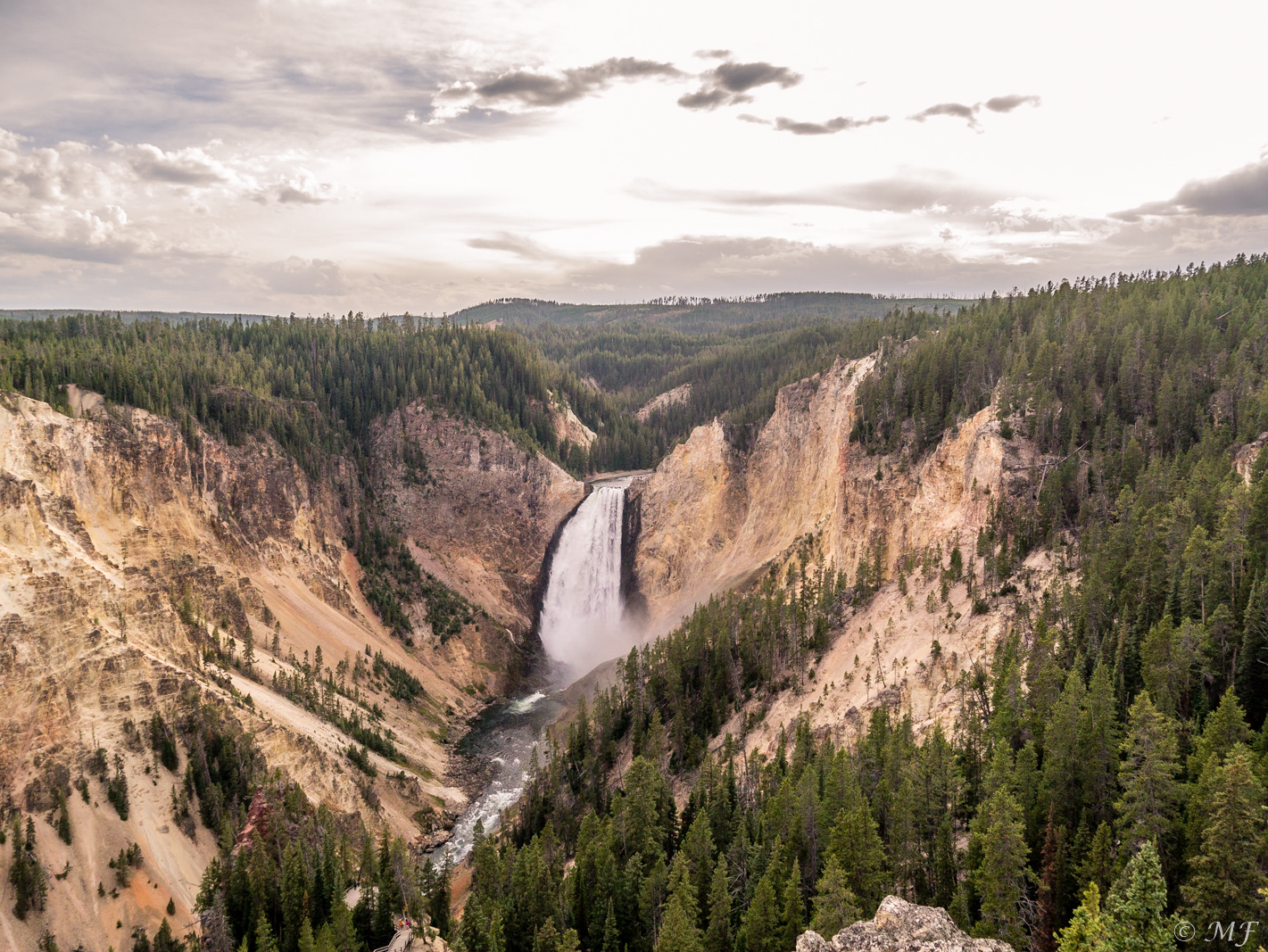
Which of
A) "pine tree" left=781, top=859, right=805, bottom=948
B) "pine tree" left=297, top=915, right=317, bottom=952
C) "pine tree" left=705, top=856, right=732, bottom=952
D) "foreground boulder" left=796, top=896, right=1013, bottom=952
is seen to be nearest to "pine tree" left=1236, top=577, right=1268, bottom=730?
"pine tree" left=781, top=859, right=805, bottom=948

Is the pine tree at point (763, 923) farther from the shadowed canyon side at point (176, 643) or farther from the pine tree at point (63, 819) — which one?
the pine tree at point (63, 819)

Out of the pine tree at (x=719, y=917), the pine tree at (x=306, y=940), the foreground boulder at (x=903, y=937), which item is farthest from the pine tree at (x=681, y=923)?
the pine tree at (x=306, y=940)

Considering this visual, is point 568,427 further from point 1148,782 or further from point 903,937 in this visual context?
point 903,937

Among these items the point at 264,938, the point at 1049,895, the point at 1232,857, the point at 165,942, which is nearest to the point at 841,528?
the point at 1049,895

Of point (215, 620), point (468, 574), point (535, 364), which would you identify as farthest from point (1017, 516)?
point (535, 364)

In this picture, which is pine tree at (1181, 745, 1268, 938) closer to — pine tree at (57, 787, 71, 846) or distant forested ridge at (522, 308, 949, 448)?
pine tree at (57, 787, 71, 846)
